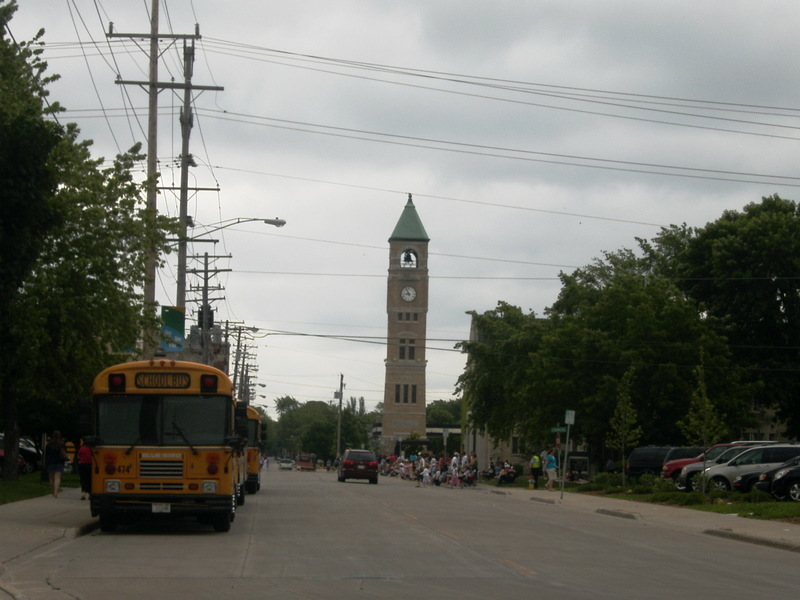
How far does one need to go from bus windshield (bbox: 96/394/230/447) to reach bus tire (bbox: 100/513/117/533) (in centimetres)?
146

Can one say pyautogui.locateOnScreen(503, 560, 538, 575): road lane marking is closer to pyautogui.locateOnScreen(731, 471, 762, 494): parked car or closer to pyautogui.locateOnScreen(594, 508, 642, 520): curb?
pyautogui.locateOnScreen(594, 508, 642, 520): curb

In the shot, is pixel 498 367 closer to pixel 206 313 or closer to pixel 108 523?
pixel 206 313

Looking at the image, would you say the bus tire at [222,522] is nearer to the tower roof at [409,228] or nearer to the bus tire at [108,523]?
the bus tire at [108,523]

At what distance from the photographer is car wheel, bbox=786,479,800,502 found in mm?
28953

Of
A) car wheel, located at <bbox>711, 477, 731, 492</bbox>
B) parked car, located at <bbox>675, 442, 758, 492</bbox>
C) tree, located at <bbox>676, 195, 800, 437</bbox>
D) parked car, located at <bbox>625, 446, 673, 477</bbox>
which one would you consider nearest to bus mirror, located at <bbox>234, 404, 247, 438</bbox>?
car wheel, located at <bbox>711, 477, 731, 492</bbox>

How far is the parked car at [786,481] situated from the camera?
2911 centimetres

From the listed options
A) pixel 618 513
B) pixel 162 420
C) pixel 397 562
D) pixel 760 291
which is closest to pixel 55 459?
pixel 162 420

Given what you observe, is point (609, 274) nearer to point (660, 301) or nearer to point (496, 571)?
point (660, 301)

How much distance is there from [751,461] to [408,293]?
4177 inches

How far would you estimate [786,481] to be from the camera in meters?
29.3

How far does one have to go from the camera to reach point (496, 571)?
14.3 meters

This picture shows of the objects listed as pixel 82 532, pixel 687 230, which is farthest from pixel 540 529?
pixel 687 230

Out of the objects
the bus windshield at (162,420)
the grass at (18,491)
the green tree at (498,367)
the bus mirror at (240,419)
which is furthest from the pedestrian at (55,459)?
the green tree at (498,367)

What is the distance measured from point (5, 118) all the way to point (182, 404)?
25.6 ft
